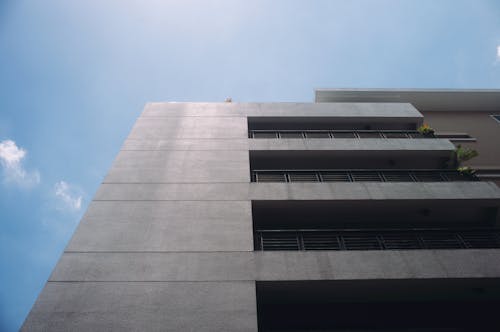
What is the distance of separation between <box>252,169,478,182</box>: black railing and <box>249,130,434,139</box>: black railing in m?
3.26

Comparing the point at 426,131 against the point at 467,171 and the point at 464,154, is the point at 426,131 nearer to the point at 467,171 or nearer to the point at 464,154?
the point at 464,154

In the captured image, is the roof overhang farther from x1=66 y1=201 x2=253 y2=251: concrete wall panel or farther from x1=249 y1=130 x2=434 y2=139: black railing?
x1=66 y1=201 x2=253 y2=251: concrete wall panel

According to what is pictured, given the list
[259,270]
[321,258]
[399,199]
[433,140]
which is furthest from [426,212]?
[259,270]

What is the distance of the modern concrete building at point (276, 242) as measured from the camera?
716cm

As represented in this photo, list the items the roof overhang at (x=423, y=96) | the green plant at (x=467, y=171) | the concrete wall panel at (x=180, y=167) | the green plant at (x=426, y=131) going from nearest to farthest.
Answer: the concrete wall panel at (x=180, y=167)
the green plant at (x=467, y=171)
the green plant at (x=426, y=131)
the roof overhang at (x=423, y=96)

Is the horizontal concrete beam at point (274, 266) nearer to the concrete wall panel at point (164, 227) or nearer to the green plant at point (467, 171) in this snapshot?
the concrete wall panel at point (164, 227)

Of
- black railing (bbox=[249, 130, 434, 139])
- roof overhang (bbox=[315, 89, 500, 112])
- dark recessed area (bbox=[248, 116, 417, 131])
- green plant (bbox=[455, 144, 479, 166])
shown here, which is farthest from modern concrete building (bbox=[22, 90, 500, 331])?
roof overhang (bbox=[315, 89, 500, 112])

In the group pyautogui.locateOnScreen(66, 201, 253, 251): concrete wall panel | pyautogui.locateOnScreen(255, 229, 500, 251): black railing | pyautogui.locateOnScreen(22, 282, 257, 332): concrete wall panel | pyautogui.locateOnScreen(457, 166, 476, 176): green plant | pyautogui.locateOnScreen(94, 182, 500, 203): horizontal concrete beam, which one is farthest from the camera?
pyautogui.locateOnScreen(457, 166, 476, 176): green plant

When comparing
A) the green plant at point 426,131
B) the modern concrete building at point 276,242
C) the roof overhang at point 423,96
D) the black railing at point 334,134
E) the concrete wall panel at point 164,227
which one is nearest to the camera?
the modern concrete building at point 276,242

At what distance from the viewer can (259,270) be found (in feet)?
25.7

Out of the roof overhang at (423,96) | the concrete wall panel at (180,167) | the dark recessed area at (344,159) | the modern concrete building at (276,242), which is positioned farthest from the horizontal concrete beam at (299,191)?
the roof overhang at (423,96)

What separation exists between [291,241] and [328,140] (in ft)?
20.4

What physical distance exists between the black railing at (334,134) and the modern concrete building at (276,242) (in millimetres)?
1440

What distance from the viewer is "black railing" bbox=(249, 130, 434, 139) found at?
14.7 meters
